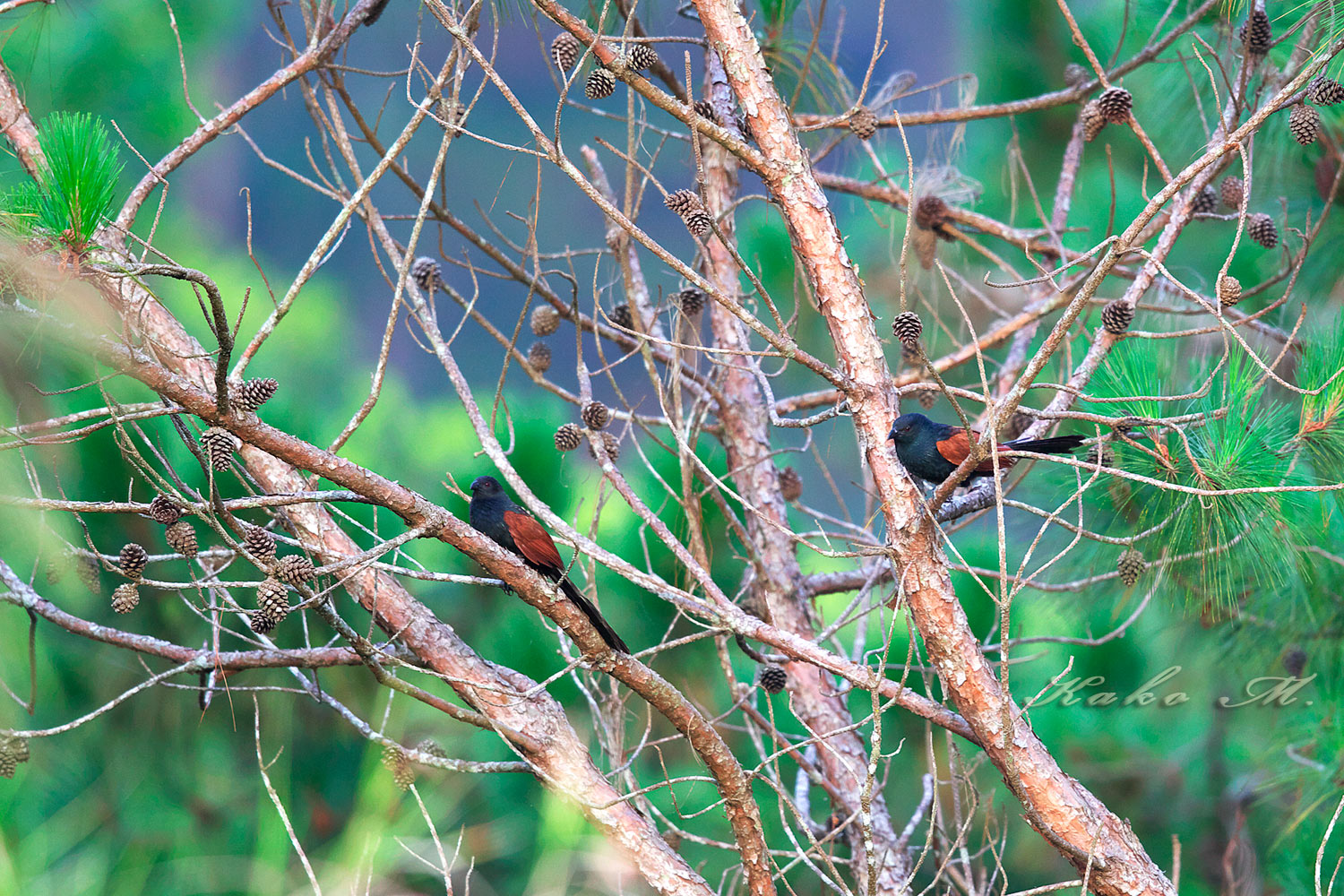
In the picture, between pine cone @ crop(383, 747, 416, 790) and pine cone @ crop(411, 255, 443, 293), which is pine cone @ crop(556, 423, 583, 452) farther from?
pine cone @ crop(383, 747, 416, 790)

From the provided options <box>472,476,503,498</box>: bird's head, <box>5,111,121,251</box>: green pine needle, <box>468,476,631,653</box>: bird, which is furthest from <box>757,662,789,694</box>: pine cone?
<box>5,111,121,251</box>: green pine needle

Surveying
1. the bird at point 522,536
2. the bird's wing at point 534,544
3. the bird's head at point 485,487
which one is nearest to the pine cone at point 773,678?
the bird at point 522,536

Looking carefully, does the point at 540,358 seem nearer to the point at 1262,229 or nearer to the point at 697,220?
the point at 697,220

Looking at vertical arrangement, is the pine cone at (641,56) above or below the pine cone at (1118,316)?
above

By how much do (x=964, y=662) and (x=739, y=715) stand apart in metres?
1.44

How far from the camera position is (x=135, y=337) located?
1365mm

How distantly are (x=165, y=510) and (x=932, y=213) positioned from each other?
6.16 ft

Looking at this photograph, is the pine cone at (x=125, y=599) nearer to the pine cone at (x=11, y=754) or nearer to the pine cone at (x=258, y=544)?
the pine cone at (x=258, y=544)

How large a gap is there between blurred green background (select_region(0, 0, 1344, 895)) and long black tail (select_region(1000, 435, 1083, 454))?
0.17m

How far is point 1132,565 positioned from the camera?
1799mm

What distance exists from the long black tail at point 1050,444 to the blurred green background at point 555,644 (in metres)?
0.17

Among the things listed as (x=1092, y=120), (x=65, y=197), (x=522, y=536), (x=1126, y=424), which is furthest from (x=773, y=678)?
(x=65, y=197)

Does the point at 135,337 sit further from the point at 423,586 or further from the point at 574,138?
the point at 574,138

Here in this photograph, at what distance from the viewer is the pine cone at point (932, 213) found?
252 cm
